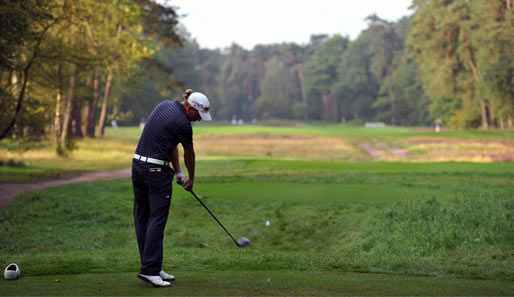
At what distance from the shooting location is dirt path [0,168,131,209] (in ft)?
56.7

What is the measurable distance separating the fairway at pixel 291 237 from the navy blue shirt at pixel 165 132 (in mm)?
1514

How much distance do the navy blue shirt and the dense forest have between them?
455 inches

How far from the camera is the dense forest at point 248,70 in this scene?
24234mm

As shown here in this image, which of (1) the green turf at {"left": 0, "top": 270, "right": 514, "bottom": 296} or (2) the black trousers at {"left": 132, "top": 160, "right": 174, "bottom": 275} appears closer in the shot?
(1) the green turf at {"left": 0, "top": 270, "right": 514, "bottom": 296}

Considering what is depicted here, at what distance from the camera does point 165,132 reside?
7.09 metres

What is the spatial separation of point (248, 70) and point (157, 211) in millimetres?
143585

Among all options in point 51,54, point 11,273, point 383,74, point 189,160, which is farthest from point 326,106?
point 11,273

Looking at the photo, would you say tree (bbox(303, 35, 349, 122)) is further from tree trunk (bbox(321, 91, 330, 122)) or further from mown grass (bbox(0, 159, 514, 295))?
mown grass (bbox(0, 159, 514, 295))

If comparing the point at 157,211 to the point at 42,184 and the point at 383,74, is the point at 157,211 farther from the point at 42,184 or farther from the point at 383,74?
the point at 383,74

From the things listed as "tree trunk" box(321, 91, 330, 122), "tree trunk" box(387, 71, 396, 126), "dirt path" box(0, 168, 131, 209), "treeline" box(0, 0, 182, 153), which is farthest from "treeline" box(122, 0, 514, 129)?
"dirt path" box(0, 168, 131, 209)

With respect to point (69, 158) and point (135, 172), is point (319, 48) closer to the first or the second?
point (69, 158)

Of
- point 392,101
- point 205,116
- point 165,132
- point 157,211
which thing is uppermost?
point 392,101

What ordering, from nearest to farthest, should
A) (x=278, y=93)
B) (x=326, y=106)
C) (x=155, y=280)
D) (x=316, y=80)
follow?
(x=155, y=280) → (x=316, y=80) → (x=278, y=93) → (x=326, y=106)

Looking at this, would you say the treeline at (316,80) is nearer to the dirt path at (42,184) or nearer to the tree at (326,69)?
the tree at (326,69)
